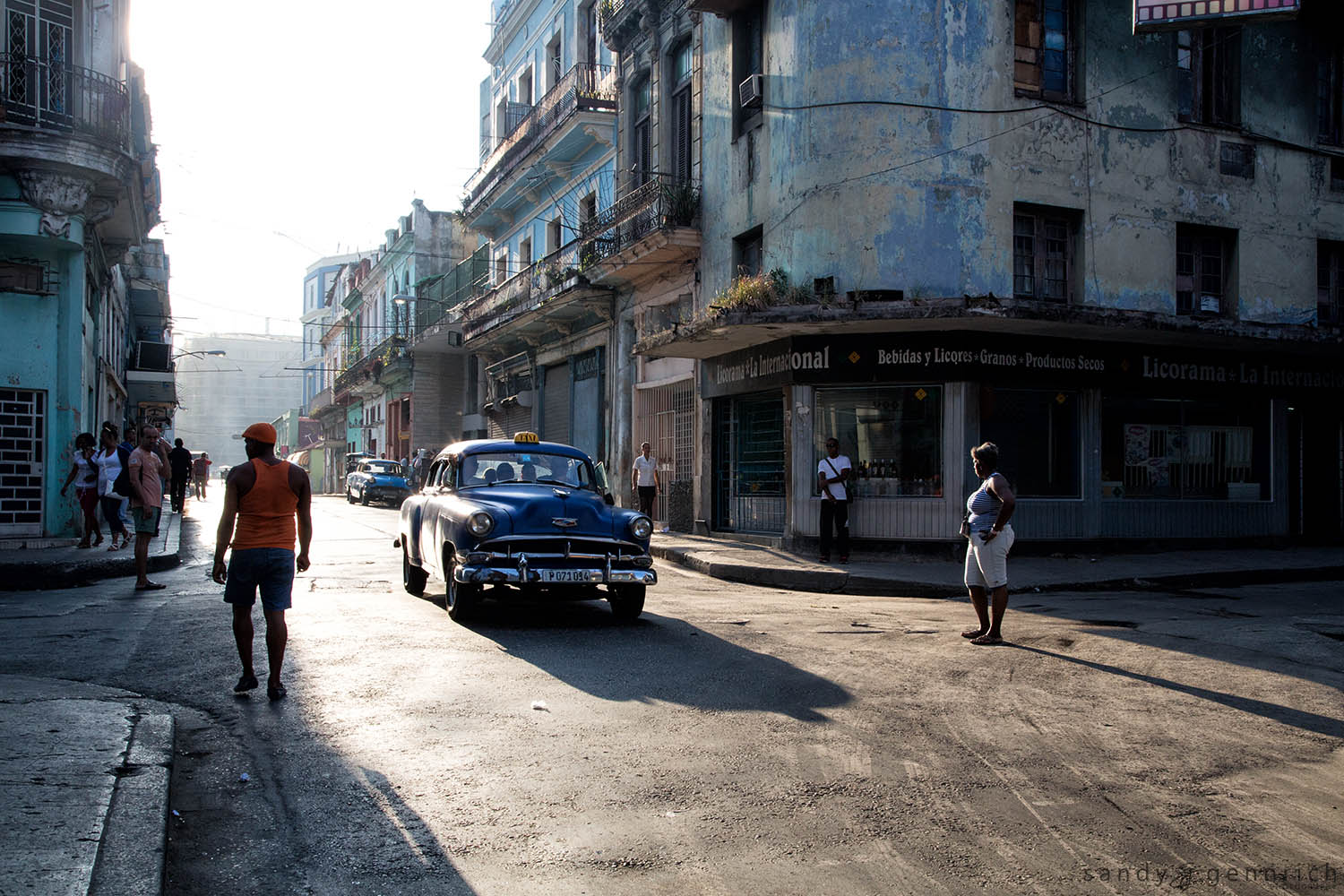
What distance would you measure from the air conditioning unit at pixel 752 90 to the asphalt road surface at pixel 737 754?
11.1 meters

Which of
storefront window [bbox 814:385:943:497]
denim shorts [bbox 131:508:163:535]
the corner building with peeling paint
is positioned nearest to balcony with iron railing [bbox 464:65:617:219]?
the corner building with peeling paint

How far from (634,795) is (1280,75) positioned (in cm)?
1891

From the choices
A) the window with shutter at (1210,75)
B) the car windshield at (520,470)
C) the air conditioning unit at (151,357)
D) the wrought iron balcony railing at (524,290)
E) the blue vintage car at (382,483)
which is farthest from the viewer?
the blue vintage car at (382,483)

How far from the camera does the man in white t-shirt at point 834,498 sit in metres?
15.2

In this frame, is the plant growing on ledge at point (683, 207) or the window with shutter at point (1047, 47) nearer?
the window with shutter at point (1047, 47)

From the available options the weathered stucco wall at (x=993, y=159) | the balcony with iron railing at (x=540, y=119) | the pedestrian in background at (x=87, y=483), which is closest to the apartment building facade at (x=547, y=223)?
the balcony with iron railing at (x=540, y=119)

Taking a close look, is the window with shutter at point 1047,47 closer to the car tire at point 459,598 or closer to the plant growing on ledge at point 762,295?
the plant growing on ledge at point 762,295

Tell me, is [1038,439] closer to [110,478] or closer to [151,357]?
[110,478]

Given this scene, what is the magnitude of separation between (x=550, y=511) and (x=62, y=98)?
12130mm

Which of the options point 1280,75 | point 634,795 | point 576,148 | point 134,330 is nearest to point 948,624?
point 634,795

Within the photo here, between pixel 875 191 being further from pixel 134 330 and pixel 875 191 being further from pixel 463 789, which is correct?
pixel 134 330

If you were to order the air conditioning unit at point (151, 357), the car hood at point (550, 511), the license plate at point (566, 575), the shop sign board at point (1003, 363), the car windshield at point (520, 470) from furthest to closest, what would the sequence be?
the air conditioning unit at point (151, 357)
the shop sign board at point (1003, 363)
the car windshield at point (520, 470)
the car hood at point (550, 511)
the license plate at point (566, 575)

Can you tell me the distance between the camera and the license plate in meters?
9.00

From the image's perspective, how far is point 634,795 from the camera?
4570 mm
